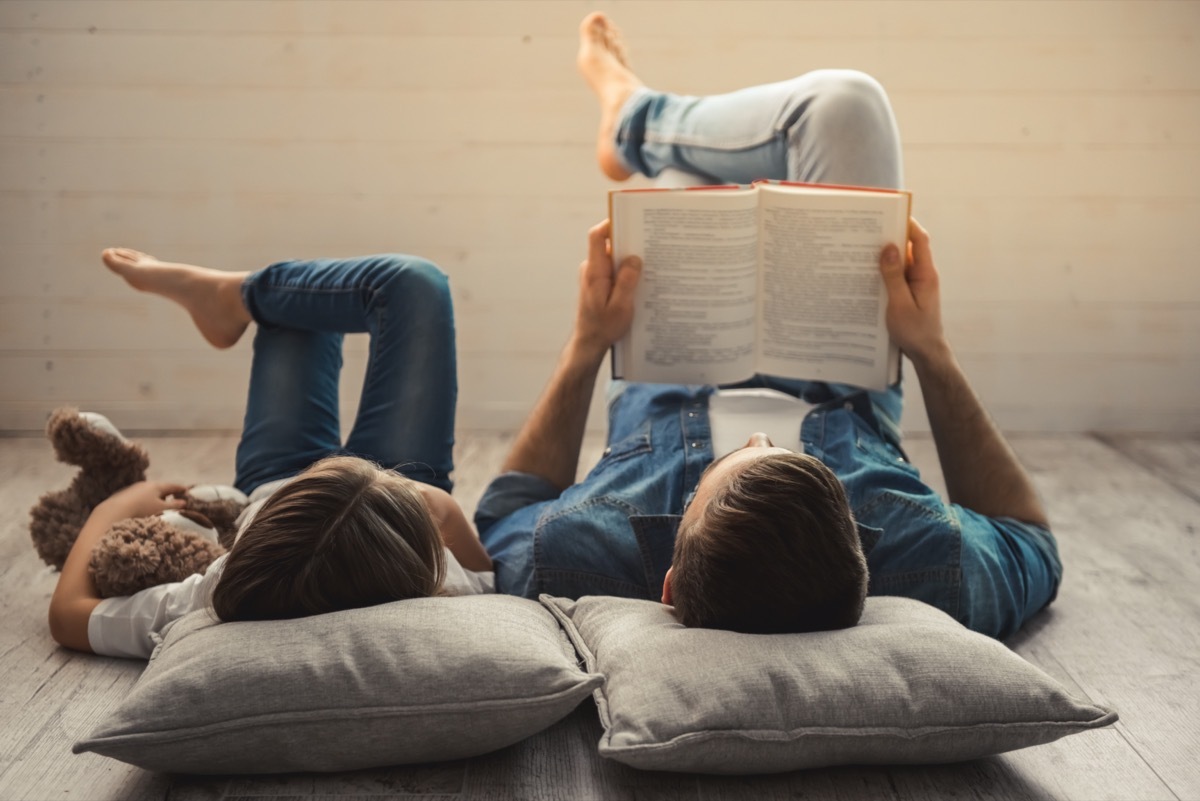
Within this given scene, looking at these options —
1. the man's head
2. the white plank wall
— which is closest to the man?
the man's head

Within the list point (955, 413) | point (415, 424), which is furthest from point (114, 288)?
point (955, 413)

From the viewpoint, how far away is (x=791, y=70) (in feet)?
9.01

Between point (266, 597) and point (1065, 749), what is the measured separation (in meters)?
0.88

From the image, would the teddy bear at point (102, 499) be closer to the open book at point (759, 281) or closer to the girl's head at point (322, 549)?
the girl's head at point (322, 549)

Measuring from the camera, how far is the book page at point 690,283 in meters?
1.68

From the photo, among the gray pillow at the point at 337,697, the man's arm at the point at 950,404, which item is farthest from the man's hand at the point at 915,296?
the gray pillow at the point at 337,697

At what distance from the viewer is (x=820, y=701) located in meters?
1.15

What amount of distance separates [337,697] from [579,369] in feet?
2.39

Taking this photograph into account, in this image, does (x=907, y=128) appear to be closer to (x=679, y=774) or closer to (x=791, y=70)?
(x=791, y=70)

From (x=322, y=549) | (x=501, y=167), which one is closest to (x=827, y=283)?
(x=322, y=549)

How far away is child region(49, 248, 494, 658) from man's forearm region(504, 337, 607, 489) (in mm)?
121

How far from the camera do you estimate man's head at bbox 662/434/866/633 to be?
3.88 ft

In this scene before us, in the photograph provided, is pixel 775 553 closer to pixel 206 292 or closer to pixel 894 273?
pixel 894 273

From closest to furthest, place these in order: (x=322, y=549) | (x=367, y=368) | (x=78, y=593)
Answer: (x=322, y=549), (x=78, y=593), (x=367, y=368)
